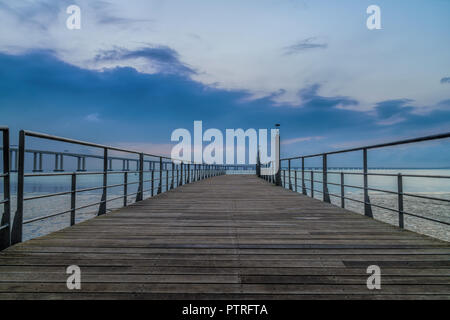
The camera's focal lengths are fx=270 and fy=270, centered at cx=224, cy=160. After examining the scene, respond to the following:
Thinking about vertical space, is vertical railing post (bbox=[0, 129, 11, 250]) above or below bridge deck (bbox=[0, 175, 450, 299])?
above

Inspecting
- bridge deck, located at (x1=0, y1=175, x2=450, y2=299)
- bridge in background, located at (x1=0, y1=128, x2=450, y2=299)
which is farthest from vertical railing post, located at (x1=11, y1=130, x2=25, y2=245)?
bridge deck, located at (x1=0, y1=175, x2=450, y2=299)

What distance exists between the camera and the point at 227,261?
211 cm

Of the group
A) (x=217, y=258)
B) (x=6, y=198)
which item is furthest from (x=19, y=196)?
(x=217, y=258)

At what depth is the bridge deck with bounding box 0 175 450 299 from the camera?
5.38 feet

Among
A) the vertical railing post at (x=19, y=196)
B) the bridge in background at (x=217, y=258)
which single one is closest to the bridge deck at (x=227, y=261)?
the bridge in background at (x=217, y=258)

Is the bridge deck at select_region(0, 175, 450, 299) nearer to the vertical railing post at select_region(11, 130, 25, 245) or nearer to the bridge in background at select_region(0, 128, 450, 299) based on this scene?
the bridge in background at select_region(0, 128, 450, 299)

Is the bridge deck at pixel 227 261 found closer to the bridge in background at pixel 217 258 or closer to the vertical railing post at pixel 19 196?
the bridge in background at pixel 217 258

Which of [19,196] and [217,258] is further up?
[19,196]

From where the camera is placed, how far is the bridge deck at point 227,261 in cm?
164

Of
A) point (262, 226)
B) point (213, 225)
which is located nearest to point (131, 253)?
point (213, 225)

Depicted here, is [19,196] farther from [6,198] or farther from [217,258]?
[217,258]

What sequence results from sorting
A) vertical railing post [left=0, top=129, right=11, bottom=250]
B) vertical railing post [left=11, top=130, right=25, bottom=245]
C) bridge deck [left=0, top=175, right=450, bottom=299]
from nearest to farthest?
bridge deck [left=0, top=175, right=450, bottom=299] → vertical railing post [left=0, top=129, right=11, bottom=250] → vertical railing post [left=11, top=130, right=25, bottom=245]
